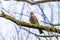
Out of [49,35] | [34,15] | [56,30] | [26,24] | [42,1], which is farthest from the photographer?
[34,15]

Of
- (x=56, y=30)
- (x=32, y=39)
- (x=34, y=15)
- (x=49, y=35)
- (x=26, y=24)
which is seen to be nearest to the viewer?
(x=26, y=24)

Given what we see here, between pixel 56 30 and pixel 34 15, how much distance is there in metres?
2.42

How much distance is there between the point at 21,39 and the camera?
3.25m

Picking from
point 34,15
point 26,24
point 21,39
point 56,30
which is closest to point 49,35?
point 56,30

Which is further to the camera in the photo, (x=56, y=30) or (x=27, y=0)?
(x=27, y=0)

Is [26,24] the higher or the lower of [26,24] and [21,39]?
the higher

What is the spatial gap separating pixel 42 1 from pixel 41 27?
655 millimetres

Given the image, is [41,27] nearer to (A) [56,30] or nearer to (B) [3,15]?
(A) [56,30]

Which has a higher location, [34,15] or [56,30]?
[56,30]

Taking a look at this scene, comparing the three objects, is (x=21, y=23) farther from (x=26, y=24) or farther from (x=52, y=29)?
(x=52, y=29)

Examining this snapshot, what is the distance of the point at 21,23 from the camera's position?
207 cm

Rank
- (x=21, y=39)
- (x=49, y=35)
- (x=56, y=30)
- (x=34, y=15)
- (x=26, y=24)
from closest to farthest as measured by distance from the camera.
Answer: (x=26, y=24) → (x=56, y=30) → (x=49, y=35) → (x=21, y=39) → (x=34, y=15)

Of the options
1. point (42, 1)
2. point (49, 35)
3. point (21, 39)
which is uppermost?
point (42, 1)

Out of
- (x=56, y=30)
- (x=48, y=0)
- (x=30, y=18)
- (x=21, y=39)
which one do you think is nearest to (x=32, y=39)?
(x=30, y=18)
